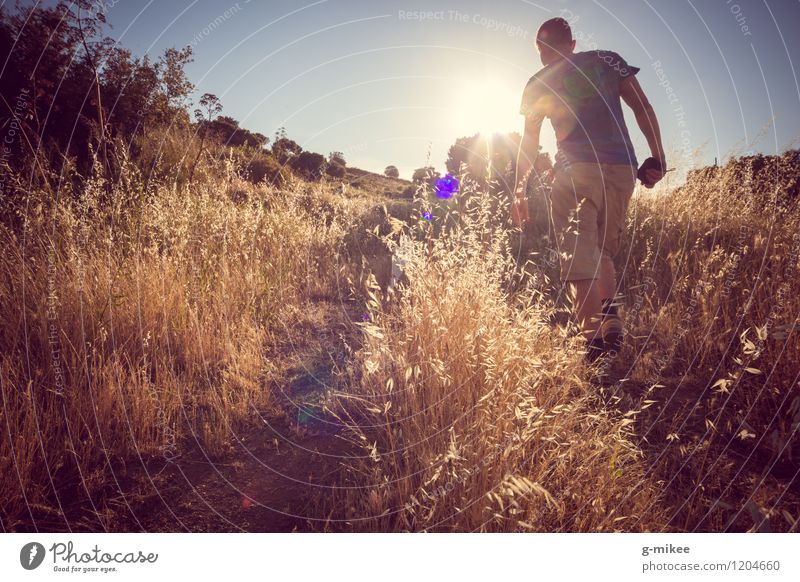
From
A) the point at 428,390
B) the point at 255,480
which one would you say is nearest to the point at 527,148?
the point at 428,390

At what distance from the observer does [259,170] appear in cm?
1197

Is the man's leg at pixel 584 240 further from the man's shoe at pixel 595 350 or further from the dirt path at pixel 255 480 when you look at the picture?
the dirt path at pixel 255 480

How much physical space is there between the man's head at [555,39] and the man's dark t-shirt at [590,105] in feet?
0.30

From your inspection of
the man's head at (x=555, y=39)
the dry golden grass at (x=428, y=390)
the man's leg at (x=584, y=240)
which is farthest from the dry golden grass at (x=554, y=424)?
the man's head at (x=555, y=39)

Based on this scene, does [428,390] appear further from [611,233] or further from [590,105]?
[590,105]

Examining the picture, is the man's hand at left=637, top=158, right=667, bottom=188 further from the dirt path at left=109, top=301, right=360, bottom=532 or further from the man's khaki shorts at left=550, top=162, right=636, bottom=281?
the dirt path at left=109, top=301, right=360, bottom=532

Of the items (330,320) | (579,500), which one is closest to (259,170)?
(330,320)

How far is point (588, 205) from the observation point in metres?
2.81

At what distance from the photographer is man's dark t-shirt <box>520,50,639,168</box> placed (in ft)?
8.81

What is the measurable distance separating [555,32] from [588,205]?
4.54 ft

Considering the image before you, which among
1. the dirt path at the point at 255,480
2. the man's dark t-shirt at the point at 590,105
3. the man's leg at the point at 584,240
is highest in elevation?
the man's dark t-shirt at the point at 590,105

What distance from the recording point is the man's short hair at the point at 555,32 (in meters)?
2.77
